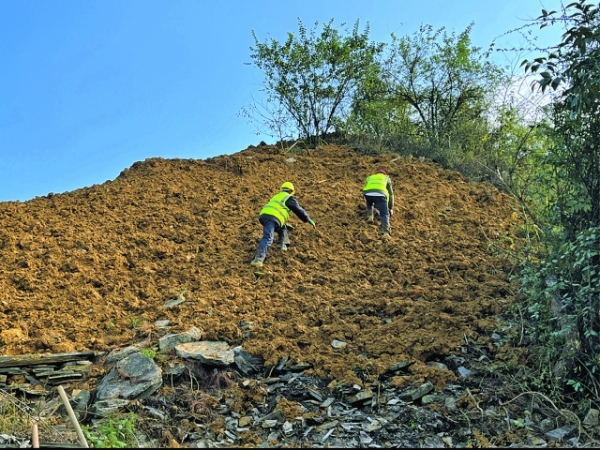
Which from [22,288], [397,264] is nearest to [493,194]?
[397,264]

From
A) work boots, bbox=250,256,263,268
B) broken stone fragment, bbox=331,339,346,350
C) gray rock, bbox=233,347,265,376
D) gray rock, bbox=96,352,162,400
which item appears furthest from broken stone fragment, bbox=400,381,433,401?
work boots, bbox=250,256,263,268

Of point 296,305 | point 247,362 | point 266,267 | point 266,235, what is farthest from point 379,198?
point 247,362

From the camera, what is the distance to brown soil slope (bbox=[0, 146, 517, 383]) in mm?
7289

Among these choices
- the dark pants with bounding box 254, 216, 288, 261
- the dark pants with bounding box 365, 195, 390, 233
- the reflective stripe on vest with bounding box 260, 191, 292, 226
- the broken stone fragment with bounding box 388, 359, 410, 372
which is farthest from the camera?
the dark pants with bounding box 365, 195, 390, 233

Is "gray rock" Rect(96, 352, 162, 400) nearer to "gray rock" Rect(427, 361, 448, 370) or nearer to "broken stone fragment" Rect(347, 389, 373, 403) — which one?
"broken stone fragment" Rect(347, 389, 373, 403)

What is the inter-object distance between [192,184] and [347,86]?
19.7ft

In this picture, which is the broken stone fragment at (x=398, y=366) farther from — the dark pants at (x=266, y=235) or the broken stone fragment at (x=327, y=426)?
the dark pants at (x=266, y=235)

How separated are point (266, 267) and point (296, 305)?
1.52m

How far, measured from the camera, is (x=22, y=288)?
29.8 feet

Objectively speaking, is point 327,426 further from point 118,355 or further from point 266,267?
point 266,267

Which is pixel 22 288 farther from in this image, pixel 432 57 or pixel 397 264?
pixel 432 57

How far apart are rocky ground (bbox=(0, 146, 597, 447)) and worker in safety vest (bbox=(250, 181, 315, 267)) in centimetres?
20

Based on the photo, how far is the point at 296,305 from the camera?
8.12 metres

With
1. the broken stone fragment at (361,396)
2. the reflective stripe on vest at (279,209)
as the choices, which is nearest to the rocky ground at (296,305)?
the broken stone fragment at (361,396)
